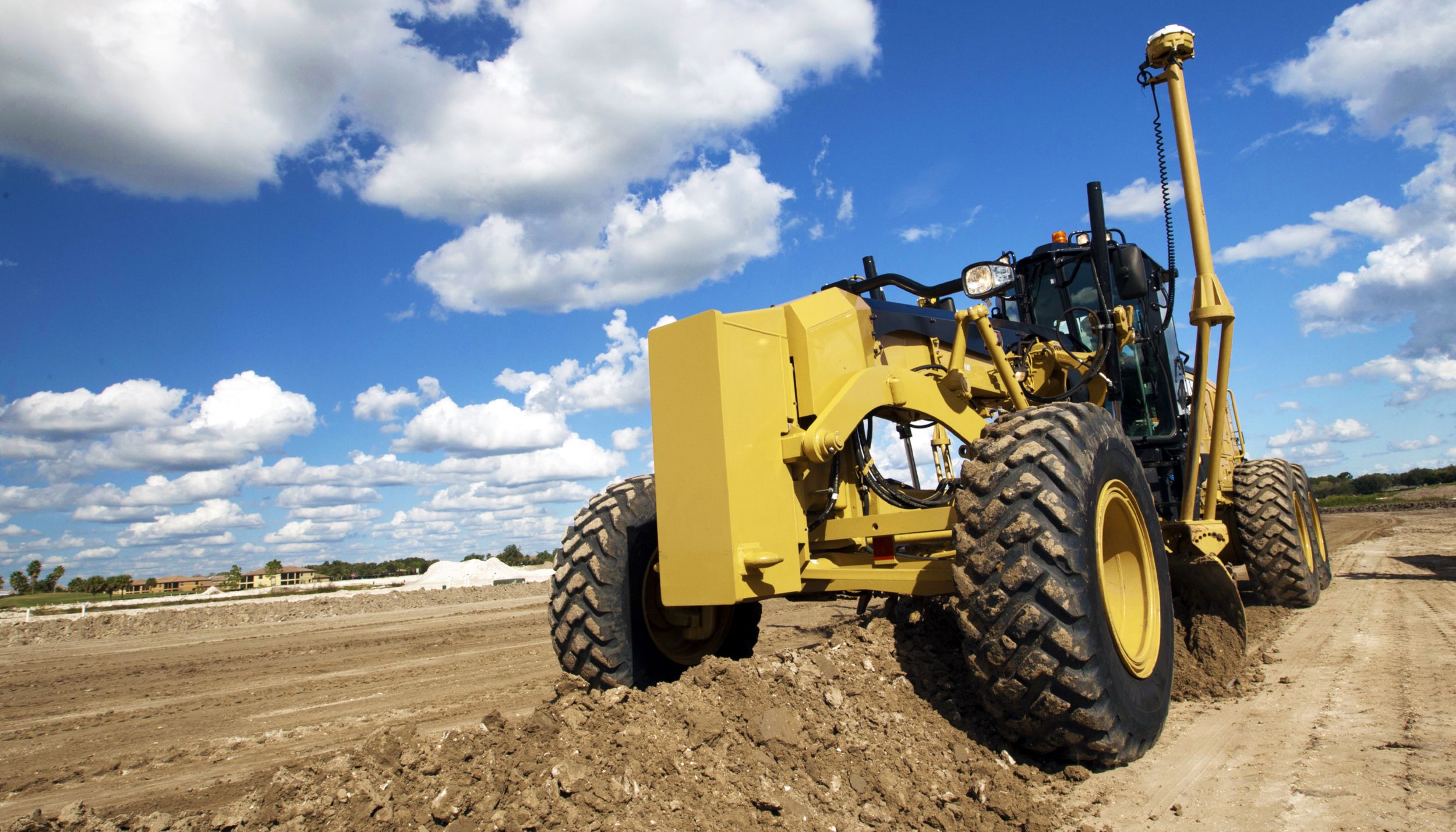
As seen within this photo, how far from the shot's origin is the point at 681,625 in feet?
14.7

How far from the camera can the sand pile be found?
31328 millimetres

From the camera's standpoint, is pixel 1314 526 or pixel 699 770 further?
pixel 1314 526

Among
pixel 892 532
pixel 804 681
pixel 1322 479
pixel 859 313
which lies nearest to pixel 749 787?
pixel 804 681

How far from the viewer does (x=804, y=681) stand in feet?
11.0

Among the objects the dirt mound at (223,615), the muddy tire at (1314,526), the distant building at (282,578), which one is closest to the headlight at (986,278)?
the muddy tire at (1314,526)

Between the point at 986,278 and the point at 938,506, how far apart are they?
1292mm

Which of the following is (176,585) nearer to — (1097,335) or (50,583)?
(50,583)

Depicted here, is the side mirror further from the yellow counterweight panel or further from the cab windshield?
the yellow counterweight panel

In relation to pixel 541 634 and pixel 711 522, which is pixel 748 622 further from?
pixel 541 634

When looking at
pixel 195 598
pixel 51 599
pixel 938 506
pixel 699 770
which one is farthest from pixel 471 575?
pixel 699 770

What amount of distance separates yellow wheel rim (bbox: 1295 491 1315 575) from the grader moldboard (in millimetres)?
3558

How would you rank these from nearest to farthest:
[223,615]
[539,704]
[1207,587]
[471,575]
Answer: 1. [539,704]
2. [1207,587]
3. [223,615]
4. [471,575]

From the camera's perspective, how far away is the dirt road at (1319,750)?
2881mm

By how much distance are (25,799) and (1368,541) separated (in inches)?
1006
